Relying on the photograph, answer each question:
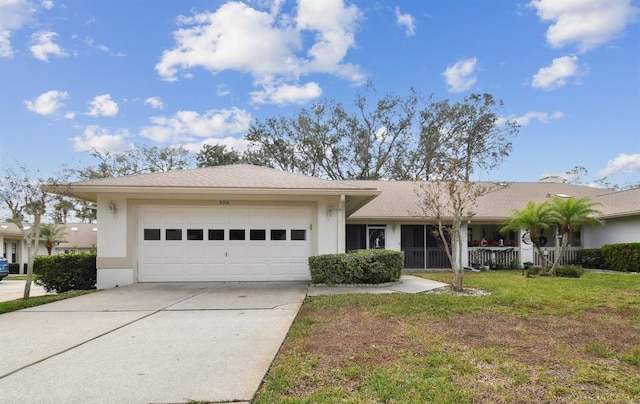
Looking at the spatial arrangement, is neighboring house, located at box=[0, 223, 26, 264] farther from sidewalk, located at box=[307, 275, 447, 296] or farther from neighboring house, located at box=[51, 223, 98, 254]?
sidewalk, located at box=[307, 275, 447, 296]

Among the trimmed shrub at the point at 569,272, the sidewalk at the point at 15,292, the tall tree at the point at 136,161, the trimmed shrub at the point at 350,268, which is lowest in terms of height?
the sidewalk at the point at 15,292

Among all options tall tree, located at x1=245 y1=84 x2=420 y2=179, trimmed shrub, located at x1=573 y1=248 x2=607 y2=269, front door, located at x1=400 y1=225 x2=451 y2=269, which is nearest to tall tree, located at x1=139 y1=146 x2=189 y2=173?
tall tree, located at x1=245 y1=84 x2=420 y2=179

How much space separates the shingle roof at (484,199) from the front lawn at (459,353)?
34.0 ft

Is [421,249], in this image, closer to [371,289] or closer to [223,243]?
[371,289]

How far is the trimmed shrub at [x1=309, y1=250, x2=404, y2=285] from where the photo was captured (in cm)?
1088

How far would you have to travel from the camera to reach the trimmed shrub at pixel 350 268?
35.7ft

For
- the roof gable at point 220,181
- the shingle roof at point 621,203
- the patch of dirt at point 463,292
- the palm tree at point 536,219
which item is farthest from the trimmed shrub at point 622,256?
the roof gable at point 220,181

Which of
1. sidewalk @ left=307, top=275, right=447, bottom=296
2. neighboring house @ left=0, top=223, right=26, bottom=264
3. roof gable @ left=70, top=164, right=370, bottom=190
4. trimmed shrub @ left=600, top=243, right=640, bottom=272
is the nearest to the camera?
sidewalk @ left=307, top=275, right=447, bottom=296

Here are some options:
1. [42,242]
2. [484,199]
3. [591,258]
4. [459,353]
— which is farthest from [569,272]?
[42,242]

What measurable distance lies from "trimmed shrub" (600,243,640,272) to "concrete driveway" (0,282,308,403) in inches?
577

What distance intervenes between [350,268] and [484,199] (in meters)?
13.4

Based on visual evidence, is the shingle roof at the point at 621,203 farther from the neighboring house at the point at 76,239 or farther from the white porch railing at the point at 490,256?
the neighboring house at the point at 76,239

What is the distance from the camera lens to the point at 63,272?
1184 centimetres

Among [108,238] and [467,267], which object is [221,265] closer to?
[108,238]
